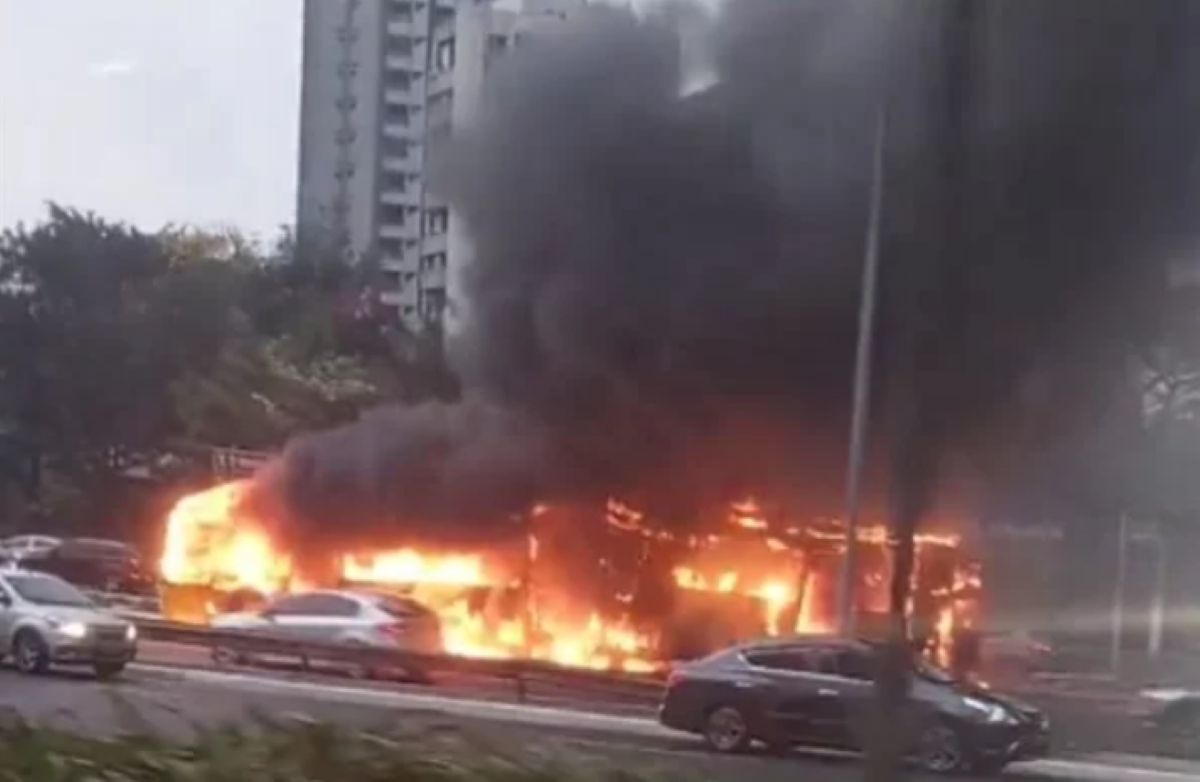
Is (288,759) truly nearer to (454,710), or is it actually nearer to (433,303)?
(454,710)

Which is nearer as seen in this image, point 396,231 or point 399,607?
point 399,607

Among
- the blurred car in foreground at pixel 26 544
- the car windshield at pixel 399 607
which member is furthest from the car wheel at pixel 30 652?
the blurred car in foreground at pixel 26 544

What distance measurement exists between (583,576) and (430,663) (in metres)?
7.00

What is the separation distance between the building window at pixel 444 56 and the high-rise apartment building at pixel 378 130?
0.02 meters

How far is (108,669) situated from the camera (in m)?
18.3

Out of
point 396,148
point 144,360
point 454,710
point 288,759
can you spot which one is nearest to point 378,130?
point 396,148

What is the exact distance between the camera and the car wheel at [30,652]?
18.5m

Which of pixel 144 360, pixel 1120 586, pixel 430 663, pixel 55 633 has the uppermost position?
pixel 144 360

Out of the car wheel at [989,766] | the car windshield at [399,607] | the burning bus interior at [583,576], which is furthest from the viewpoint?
the burning bus interior at [583,576]

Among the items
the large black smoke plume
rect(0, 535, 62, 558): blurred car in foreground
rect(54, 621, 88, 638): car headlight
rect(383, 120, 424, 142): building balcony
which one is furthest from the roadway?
rect(383, 120, 424, 142): building balcony

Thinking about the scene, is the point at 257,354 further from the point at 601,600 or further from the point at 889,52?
the point at 889,52

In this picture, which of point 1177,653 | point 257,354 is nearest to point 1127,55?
point 1177,653

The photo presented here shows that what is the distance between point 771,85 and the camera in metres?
25.1

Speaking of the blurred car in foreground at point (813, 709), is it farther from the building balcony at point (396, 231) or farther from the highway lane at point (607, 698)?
the building balcony at point (396, 231)
